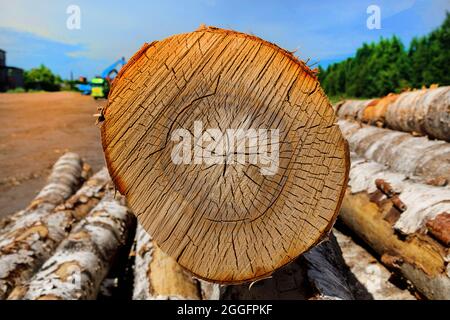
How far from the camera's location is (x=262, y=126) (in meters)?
→ 1.58

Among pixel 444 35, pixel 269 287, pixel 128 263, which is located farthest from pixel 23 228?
pixel 444 35

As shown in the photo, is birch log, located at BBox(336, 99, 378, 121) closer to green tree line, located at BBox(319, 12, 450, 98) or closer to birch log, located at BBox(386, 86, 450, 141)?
birch log, located at BBox(386, 86, 450, 141)

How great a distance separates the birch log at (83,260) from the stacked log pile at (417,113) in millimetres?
3262

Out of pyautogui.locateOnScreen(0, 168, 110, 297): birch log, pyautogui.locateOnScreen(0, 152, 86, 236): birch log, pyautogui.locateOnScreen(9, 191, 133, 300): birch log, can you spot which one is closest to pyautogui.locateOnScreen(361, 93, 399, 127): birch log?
pyautogui.locateOnScreen(9, 191, 133, 300): birch log

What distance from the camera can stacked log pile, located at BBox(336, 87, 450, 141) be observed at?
3668 millimetres

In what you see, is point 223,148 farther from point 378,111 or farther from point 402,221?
point 378,111

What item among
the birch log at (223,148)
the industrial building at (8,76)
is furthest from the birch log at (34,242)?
the industrial building at (8,76)

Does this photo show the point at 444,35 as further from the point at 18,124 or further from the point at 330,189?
the point at 330,189

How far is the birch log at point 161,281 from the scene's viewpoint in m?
2.54

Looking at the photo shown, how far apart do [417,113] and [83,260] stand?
12.0 feet

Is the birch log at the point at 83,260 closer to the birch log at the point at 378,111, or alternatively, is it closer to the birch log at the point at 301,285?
the birch log at the point at 301,285

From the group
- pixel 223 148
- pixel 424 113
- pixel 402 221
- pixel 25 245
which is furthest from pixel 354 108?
pixel 223 148
